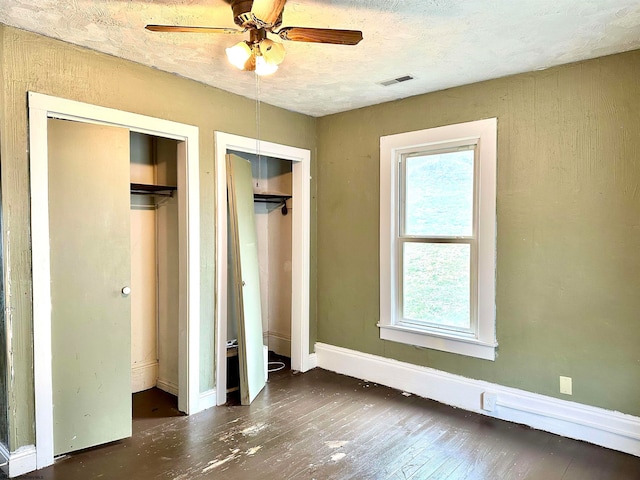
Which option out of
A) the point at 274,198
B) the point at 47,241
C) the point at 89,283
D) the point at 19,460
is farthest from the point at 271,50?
the point at 19,460

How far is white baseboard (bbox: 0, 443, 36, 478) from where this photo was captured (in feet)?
7.68

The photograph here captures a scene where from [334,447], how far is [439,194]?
2049mm

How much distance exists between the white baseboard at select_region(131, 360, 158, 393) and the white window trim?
6.62ft

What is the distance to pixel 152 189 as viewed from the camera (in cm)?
333

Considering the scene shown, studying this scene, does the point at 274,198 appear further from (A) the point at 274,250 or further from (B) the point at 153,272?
(B) the point at 153,272

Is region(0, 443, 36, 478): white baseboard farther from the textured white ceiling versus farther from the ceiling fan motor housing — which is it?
the ceiling fan motor housing

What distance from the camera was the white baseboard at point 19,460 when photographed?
7.68ft

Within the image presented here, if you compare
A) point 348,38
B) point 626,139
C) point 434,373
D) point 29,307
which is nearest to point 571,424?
point 434,373

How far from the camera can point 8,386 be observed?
2359 mm

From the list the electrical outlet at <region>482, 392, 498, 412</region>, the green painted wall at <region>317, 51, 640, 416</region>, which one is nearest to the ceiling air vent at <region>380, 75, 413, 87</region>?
the green painted wall at <region>317, 51, 640, 416</region>

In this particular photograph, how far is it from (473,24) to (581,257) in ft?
5.37

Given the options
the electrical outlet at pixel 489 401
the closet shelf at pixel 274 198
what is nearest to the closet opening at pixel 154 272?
the closet shelf at pixel 274 198

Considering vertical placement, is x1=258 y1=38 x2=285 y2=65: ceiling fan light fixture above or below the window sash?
above

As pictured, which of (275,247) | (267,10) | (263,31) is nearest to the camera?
(267,10)
